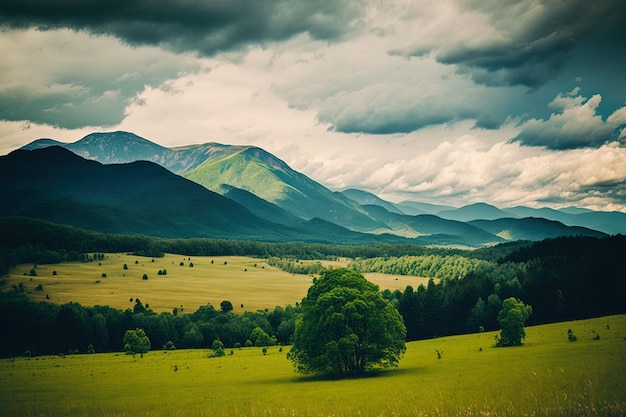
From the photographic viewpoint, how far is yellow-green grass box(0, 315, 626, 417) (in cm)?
3025

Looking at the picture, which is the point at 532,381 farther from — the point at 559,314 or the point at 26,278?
the point at 26,278

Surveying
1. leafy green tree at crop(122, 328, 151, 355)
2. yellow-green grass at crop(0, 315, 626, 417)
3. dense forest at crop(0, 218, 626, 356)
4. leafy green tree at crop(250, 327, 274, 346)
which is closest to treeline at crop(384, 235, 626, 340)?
dense forest at crop(0, 218, 626, 356)

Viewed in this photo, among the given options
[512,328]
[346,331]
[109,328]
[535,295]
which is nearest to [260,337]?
[109,328]

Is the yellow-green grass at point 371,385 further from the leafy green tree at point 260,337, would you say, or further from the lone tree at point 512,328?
the leafy green tree at point 260,337

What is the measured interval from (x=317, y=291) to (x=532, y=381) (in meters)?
29.6

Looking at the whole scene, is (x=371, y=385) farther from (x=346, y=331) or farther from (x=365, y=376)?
(x=365, y=376)

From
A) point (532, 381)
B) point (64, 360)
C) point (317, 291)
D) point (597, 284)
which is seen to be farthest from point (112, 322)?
point (597, 284)

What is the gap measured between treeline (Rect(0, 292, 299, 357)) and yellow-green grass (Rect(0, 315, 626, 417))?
23.9 meters

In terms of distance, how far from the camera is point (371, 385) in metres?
47.4

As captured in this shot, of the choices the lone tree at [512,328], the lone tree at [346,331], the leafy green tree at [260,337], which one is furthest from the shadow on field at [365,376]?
the leafy green tree at [260,337]

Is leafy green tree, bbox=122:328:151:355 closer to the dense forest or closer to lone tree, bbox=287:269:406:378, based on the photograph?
the dense forest

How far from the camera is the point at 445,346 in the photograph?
88.7 meters

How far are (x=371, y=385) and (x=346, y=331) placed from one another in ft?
30.8

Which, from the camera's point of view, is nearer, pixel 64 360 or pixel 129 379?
pixel 129 379
